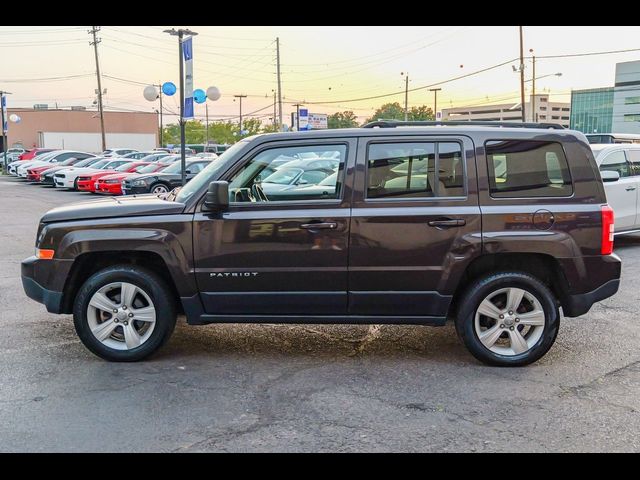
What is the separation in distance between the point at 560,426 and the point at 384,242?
6.00 feet

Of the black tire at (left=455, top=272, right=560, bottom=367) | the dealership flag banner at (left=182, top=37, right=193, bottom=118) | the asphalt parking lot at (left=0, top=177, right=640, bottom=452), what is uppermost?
the dealership flag banner at (left=182, top=37, right=193, bottom=118)

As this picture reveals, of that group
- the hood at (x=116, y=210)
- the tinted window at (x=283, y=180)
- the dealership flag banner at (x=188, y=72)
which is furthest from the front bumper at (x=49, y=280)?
the dealership flag banner at (x=188, y=72)

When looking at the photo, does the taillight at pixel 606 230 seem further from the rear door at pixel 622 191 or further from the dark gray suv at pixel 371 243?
the rear door at pixel 622 191

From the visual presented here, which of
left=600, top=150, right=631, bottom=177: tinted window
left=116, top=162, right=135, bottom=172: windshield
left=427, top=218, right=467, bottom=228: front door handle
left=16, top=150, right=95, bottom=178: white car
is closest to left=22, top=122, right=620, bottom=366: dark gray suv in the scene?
left=427, top=218, right=467, bottom=228: front door handle

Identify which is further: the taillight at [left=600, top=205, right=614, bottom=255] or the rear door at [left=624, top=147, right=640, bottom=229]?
the rear door at [left=624, top=147, right=640, bottom=229]

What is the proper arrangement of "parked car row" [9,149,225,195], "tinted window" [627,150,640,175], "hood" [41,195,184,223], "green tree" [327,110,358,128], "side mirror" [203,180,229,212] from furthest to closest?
"green tree" [327,110,358,128], "parked car row" [9,149,225,195], "tinted window" [627,150,640,175], "hood" [41,195,184,223], "side mirror" [203,180,229,212]

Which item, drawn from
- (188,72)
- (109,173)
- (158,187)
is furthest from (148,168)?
(188,72)

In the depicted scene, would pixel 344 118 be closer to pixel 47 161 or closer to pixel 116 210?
pixel 47 161

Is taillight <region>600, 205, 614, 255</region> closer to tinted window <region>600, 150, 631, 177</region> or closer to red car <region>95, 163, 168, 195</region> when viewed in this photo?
tinted window <region>600, 150, 631, 177</region>

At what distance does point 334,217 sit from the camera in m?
4.87

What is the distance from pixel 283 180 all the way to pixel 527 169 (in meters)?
2.00

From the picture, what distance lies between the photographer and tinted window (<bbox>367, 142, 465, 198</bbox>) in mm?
4941

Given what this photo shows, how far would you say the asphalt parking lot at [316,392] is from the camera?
12.2ft
